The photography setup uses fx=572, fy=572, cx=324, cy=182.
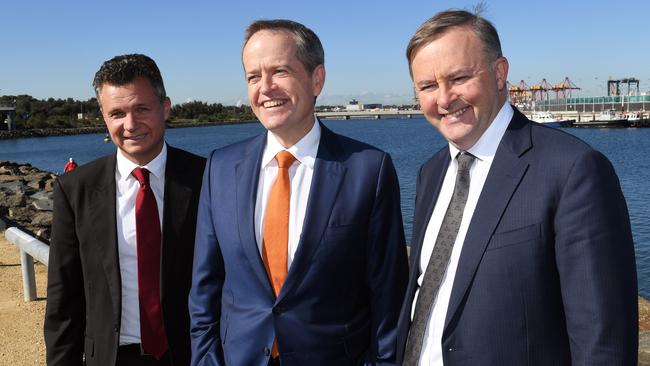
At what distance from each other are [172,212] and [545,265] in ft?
5.80

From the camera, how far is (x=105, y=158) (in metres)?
2.96

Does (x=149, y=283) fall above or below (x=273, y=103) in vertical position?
below

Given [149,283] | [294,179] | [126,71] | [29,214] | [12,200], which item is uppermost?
[126,71]

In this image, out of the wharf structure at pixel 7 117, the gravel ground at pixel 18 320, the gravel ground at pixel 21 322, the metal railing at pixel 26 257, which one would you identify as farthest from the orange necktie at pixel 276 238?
the wharf structure at pixel 7 117

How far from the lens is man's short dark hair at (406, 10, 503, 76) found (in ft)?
7.10

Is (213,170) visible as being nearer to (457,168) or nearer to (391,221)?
(391,221)

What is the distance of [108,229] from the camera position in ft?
9.07

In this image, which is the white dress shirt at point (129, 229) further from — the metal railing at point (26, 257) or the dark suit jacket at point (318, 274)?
the metal railing at point (26, 257)

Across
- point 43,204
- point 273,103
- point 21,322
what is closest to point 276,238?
point 273,103

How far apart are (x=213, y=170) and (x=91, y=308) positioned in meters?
0.95

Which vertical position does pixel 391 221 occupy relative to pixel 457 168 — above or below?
below

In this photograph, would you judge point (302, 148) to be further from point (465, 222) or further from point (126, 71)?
point (126, 71)

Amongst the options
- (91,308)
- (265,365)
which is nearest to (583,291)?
(265,365)

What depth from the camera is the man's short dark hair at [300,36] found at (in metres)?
2.37
